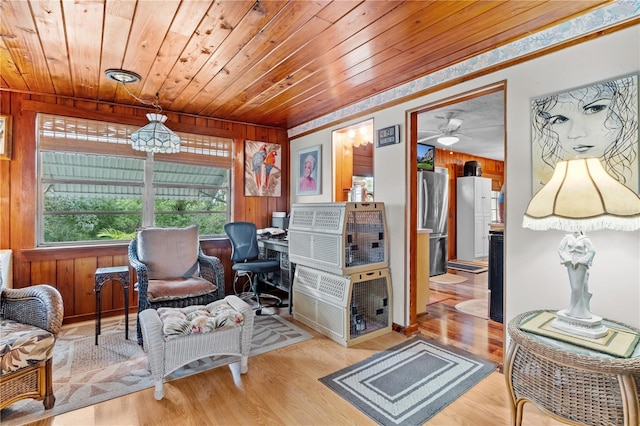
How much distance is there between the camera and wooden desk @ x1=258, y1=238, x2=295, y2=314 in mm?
3688

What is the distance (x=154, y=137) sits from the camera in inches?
114

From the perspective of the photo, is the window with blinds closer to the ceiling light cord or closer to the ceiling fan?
the ceiling light cord

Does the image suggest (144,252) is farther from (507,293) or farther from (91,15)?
(507,293)

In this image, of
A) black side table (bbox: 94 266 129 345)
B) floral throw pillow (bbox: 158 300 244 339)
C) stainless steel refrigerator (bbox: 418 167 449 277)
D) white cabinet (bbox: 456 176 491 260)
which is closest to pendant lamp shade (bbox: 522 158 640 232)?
floral throw pillow (bbox: 158 300 244 339)

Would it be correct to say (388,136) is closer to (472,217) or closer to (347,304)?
(347,304)

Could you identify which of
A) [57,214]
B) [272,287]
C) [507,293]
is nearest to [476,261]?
[272,287]

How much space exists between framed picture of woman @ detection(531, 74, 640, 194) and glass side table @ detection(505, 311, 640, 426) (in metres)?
0.88

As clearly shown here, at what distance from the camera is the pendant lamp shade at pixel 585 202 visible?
4.74 feet

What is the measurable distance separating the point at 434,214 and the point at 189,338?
4797mm

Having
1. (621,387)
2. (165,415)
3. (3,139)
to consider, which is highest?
(3,139)

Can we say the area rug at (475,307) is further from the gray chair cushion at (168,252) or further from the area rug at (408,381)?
the gray chair cushion at (168,252)

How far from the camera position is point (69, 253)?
337cm

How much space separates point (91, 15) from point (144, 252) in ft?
6.47

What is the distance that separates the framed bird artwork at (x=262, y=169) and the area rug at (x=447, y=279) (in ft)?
9.53
